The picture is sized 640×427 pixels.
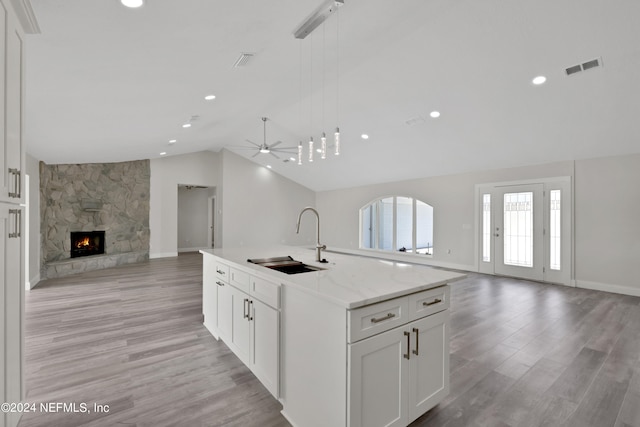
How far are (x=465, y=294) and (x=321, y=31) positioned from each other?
431 cm

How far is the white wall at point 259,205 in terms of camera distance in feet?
32.6

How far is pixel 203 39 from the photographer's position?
261cm

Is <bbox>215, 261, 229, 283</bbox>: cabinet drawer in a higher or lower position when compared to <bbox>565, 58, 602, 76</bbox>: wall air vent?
lower

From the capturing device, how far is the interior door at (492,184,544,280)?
591 cm

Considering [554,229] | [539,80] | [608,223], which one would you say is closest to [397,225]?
[554,229]

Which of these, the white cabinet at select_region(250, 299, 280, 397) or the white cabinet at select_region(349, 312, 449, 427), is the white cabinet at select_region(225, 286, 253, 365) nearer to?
the white cabinet at select_region(250, 299, 280, 397)

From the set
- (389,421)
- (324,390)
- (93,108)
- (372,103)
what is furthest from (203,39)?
(372,103)

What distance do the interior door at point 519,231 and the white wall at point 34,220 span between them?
8813 millimetres

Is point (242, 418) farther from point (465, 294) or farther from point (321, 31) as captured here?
point (465, 294)

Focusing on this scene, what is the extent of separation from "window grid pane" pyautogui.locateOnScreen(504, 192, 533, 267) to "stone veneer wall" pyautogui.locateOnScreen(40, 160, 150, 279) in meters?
9.16

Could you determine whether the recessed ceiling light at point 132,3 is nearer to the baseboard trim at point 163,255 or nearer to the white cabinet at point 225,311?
the white cabinet at point 225,311

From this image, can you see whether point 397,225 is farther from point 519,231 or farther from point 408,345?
point 408,345

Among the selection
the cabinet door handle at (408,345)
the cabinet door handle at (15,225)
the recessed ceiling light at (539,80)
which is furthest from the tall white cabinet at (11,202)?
the recessed ceiling light at (539,80)

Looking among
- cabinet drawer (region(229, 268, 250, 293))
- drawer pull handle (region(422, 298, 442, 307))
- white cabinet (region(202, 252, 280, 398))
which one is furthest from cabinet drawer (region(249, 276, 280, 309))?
drawer pull handle (region(422, 298, 442, 307))
